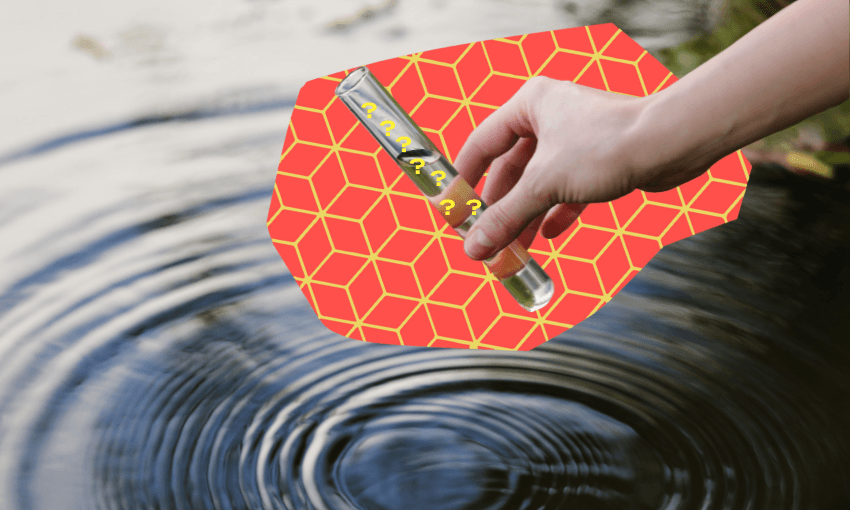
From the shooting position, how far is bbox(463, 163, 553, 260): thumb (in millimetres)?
800

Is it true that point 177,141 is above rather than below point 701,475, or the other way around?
above

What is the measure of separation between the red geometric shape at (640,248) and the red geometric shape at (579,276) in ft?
0.22

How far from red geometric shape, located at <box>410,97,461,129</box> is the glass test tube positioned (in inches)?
15.8

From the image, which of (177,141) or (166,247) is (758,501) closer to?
(166,247)

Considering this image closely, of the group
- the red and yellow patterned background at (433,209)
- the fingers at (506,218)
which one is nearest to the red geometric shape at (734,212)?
the red and yellow patterned background at (433,209)

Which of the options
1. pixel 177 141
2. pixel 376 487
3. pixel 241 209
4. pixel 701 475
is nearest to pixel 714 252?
pixel 701 475

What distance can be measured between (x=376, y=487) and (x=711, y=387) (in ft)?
1.46

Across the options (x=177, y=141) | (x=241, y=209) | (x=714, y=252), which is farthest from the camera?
(x=177, y=141)

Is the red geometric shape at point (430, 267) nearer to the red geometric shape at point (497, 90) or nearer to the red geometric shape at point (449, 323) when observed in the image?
the red geometric shape at point (449, 323)

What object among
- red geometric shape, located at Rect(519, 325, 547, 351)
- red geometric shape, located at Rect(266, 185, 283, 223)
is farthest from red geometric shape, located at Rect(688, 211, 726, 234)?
red geometric shape, located at Rect(266, 185, 283, 223)

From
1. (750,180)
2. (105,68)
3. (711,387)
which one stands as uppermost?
(105,68)

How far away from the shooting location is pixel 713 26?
1799mm

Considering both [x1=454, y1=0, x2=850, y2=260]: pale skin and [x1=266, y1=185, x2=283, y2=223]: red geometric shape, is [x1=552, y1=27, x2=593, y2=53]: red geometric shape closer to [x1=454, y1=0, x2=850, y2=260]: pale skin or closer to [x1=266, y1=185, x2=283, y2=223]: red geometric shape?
[x1=454, y1=0, x2=850, y2=260]: pale skin

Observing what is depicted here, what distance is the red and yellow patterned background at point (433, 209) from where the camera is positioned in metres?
1.22
